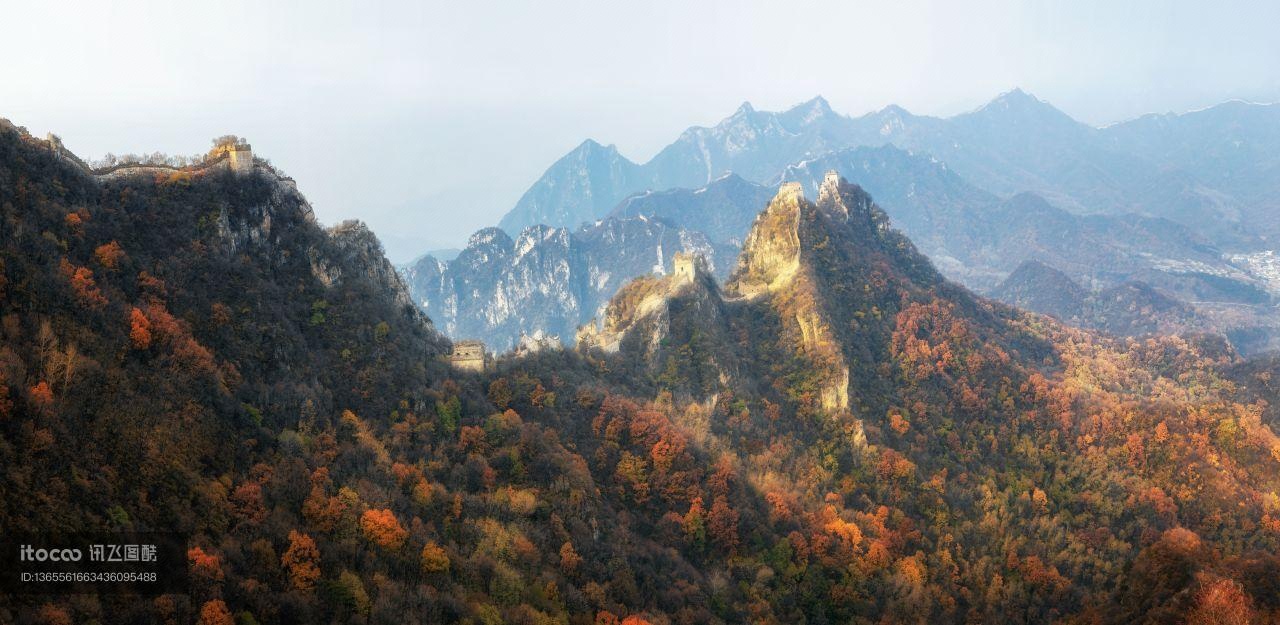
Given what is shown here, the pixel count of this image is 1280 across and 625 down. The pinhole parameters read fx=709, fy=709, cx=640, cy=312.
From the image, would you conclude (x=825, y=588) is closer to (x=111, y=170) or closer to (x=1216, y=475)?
(x=1216, y=475)

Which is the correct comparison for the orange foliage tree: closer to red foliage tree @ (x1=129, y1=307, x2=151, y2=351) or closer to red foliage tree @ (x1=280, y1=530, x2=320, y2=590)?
red foliage tree @ (x1=280, y1=530, x2=320, y2=590)

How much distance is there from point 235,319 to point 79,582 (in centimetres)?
2419

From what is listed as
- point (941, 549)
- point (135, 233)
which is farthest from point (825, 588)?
point (135, 233)

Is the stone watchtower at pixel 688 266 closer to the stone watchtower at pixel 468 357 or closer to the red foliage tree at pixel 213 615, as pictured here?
the stone watchtower at pixel 468 357

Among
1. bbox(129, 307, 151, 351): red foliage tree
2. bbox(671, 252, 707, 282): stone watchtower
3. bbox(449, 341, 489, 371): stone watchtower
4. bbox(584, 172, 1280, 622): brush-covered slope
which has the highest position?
bbox(671, 252, 707, 282): stone watchtower

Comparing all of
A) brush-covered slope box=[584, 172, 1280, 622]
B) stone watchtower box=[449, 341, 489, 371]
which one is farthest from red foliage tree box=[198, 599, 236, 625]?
stone watchtower box=[449, 341, 489, 371]

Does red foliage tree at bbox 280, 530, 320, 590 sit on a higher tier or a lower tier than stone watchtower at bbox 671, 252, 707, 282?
lower

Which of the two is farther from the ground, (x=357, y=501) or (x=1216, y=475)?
(x=357, y=501)

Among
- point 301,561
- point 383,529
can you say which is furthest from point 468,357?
point 301,561

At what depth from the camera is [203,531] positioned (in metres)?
34.9

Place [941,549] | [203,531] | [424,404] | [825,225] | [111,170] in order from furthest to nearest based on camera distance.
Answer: [825,225]
[941,549]
[424,404]
[111,170]
[203,531]

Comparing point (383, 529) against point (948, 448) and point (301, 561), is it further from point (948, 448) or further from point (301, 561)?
point (948, 448)

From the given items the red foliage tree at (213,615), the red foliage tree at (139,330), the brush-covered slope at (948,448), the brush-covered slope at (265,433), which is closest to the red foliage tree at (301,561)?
the brush-covered slope at (265,433)

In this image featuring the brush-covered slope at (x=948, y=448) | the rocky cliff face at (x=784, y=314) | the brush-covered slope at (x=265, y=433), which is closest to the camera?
the brush-covered slope at (x=265, y=433)
